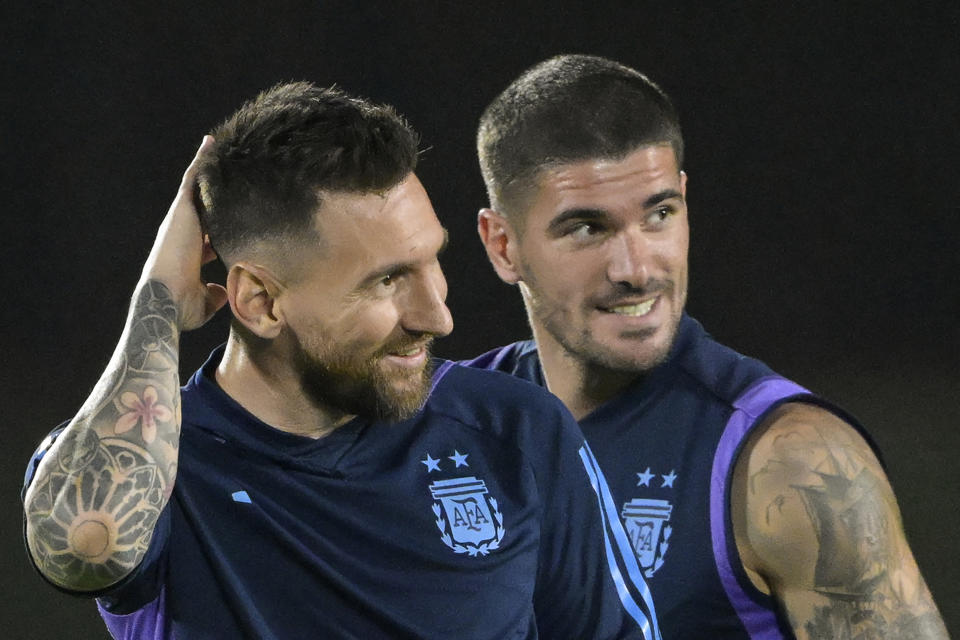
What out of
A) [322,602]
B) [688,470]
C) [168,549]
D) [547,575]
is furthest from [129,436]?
[688,470]

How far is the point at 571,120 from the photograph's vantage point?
192cm

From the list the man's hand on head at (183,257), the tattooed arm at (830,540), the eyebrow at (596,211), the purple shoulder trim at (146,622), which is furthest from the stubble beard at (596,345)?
the purple shoulder trim at (146,622)

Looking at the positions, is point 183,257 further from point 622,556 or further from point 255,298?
point 622,556

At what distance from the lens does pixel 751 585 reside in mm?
1687

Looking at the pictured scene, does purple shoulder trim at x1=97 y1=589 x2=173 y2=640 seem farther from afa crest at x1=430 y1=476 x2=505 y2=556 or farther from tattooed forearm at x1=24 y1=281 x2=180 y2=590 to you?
afa crest at x1=430 y1=476 x2=505 y2=556

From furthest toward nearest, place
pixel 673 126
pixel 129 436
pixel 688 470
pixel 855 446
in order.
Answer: pixel 673 126
pixel 688 470
pixel 855 446
pixel 129 436

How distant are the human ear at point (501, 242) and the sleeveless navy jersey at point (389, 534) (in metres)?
0.55

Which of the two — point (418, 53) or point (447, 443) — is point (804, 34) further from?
point (447, 443)

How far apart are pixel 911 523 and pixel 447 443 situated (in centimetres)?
152

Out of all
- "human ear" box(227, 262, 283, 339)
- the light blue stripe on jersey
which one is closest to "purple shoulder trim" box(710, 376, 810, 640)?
the light blue stripe on jersey

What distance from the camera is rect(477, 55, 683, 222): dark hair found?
6.20 feet

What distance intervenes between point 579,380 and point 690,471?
22 centimetres

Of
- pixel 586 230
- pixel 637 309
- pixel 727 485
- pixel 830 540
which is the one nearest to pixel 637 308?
pixel 637 309

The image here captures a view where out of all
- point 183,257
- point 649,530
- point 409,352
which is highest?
point 183,257
